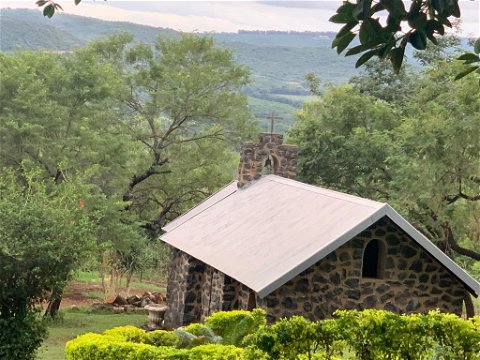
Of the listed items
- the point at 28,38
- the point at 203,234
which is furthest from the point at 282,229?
the point at 28,38

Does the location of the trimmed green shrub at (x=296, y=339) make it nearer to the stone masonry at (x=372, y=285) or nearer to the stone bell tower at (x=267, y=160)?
Result: the stone masonry at (x=372, y=285)

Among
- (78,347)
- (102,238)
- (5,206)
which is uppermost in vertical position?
(5,206)

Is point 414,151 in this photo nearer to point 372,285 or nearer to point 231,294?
point 231,294

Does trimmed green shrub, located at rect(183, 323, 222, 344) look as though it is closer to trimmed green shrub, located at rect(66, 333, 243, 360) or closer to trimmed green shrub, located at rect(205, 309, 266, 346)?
trimmed green shrub, located at rect(205, 309, 266, 346)

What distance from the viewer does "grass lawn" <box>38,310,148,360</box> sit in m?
22.0

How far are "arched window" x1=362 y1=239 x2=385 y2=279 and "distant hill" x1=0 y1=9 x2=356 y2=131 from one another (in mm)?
63059

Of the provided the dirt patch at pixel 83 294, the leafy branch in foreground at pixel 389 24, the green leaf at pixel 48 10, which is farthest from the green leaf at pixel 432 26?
the dirt patch at pixel 83 294

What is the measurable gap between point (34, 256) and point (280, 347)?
24.9 ft

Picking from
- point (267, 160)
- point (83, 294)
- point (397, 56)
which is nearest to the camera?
point (397, 56)

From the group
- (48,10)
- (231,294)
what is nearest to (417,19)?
(48,10)

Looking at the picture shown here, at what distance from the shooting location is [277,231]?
60.0ft

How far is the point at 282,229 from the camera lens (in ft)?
59.9

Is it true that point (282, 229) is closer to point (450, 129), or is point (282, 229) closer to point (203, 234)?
point (203, 234)

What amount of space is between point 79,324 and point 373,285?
38.9ft
